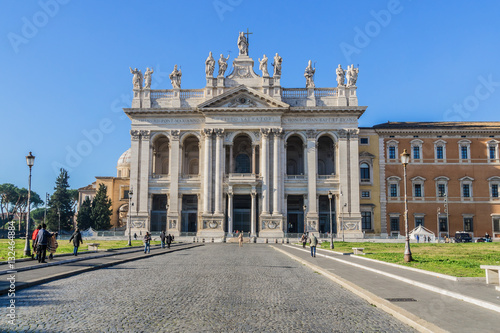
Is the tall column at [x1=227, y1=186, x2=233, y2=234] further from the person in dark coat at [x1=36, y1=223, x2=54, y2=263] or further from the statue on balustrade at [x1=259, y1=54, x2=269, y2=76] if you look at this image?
the person in dark coat at [x1=36, y1=223, x2=54, y2=263]

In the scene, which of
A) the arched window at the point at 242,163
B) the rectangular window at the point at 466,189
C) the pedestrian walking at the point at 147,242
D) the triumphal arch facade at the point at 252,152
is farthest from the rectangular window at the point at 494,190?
the pedestrian walking at the point at 147,242

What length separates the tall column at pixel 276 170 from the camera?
58.0m

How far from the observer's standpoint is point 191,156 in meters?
66.1

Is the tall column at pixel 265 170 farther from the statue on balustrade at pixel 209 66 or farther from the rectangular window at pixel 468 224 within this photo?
the rectangular window at pixel 468 224

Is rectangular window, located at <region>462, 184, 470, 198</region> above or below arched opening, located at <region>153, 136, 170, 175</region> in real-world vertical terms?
below

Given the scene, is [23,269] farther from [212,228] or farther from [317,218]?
[317,218]

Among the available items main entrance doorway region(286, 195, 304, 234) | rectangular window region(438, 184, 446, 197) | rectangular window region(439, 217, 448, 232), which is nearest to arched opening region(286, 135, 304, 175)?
main entrance doorway region(286, 195, 304, 234)

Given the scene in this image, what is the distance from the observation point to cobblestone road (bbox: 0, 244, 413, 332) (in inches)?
323

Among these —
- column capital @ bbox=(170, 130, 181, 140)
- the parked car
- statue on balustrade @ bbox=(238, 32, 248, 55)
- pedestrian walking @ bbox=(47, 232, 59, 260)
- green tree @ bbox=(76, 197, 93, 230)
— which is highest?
statue on balustrade @ bbox=(238, 32, 248, 55)

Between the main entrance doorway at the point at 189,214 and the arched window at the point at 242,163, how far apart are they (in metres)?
7.09

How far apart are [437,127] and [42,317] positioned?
6054cm

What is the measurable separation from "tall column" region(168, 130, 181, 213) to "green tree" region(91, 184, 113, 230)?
54.0 feet

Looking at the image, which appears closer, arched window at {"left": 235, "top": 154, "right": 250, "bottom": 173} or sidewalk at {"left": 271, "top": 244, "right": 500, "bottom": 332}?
sidewalk at {"left": 271, "top": 244, "right": 500, "bottom": 332}

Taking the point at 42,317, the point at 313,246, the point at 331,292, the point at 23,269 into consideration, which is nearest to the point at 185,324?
the point at 42,317
